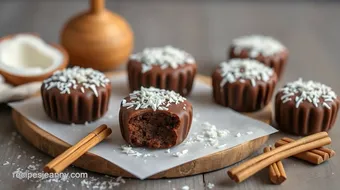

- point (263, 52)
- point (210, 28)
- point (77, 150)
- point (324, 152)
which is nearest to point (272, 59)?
point (263, 52)

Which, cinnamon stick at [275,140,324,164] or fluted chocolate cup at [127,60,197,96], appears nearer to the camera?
cinnamon stick at [275,140,324,164]

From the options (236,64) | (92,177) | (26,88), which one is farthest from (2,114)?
(236,64)

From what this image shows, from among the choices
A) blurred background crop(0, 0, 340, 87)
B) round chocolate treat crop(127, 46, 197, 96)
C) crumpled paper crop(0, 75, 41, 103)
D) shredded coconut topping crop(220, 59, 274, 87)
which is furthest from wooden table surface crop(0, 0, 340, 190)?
round chocolate treat crop(127, 46, 197, 96)

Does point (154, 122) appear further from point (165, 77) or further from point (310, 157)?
point (310, 157)

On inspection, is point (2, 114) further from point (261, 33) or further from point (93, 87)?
point (261, 33)

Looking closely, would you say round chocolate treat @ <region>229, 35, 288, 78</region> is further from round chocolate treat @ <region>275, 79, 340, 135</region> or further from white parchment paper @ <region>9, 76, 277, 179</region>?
round chocolate treat @ <region>275, 79, 340, 135</region>

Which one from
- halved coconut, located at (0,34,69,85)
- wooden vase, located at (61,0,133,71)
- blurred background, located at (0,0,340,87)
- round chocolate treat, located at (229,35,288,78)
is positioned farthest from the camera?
blurred background, located at (0,0,340,87)
